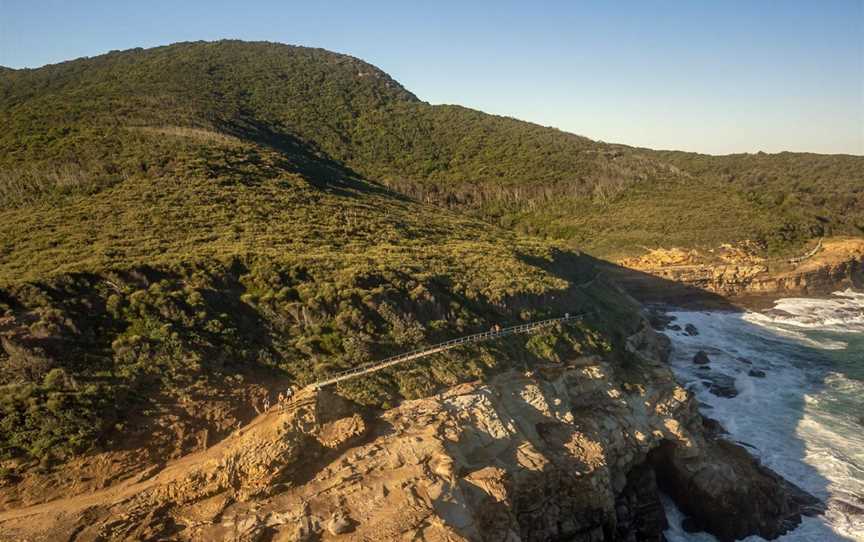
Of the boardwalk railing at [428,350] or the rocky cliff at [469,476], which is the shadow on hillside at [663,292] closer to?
the boardwalk railing at [428,350]

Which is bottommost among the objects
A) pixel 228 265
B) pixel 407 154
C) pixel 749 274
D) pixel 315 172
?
pixel 749 274

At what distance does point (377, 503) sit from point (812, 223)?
6893 cm

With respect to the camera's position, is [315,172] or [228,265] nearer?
[228,265]

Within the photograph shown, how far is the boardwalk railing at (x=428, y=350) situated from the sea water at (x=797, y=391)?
977 centimetres

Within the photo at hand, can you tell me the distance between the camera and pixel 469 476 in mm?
15320

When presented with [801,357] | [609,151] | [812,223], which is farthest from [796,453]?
[609,151]

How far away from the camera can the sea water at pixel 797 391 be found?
22141 mm

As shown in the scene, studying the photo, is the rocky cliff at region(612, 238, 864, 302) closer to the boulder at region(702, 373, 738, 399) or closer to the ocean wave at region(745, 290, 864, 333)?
the ocean wave at region(745, 290, 864, 333)

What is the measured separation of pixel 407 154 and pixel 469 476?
7491cm

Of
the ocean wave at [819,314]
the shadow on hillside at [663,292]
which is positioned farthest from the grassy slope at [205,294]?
the ocean wave at [819,314]

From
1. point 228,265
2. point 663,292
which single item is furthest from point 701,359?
point 228,265

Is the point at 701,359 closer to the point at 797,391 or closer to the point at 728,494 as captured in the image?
the point at 797,391

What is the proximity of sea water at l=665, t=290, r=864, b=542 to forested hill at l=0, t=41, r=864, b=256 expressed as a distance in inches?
591

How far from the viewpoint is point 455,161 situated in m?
85.0
